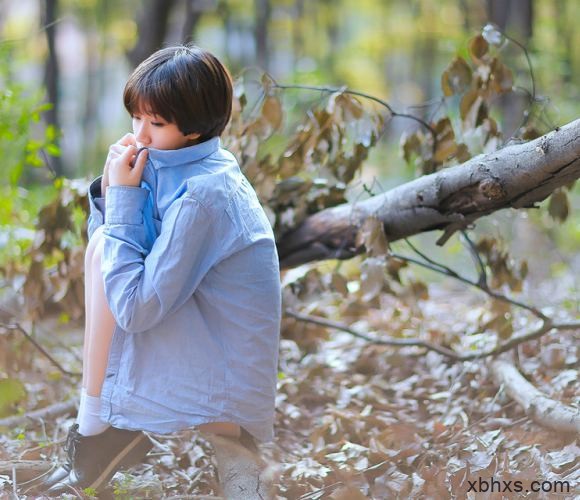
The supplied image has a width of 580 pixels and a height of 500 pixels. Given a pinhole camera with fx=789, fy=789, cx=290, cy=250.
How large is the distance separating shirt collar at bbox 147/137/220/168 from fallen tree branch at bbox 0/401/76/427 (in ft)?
4.09

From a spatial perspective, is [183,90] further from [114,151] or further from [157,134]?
[114,151]

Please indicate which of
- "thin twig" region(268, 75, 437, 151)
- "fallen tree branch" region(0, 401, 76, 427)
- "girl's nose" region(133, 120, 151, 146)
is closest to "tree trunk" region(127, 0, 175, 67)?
"thin twig" region(268, 75, 437, 151)

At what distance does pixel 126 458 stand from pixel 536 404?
1364mm

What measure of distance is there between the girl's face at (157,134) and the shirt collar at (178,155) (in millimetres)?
31

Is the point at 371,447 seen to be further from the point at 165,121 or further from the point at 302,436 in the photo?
the point at 165,121

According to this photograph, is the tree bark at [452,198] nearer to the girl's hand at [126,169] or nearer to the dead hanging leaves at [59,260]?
the dead hanging leaves at [59,260]

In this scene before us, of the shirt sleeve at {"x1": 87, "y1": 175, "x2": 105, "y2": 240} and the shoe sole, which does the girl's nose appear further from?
the shoe sole

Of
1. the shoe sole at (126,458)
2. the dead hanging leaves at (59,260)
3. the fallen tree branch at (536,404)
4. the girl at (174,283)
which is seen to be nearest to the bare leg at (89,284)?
the girl at (174,283)

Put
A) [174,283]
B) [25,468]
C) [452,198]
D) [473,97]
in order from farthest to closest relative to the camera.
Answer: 1. [473,97]
2. [452,198]
3. [25,468]
4. [174,283]

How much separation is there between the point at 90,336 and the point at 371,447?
1039 mm

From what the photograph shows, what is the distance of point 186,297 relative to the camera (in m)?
2.04

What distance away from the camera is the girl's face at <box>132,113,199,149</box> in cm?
211

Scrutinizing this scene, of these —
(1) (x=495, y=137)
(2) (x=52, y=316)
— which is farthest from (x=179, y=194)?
(2) (x=52, y=316)

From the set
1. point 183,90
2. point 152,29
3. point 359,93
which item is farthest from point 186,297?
point 152,29
